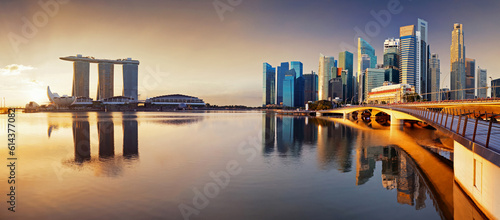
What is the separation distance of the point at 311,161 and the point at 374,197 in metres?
8.22

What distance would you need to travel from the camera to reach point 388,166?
20406 millimetres

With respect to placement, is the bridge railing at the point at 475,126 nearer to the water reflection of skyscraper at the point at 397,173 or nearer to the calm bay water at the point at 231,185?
the calm bay water at the point at 231,185

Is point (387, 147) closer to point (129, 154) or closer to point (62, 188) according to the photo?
point (129, 154)

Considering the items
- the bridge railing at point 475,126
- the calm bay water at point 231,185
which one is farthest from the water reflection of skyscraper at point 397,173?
the bridge railing at point 475,126

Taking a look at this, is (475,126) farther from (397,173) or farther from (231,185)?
(231,185)

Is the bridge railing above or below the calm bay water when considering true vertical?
above

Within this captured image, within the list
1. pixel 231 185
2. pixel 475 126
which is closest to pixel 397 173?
pixel 475 126

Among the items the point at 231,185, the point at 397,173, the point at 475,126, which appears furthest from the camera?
the point at 397,173

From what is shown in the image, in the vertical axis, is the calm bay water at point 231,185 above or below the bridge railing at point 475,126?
below

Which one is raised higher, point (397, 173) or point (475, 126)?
point (475, 126)

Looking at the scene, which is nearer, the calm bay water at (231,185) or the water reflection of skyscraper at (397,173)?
the calm bay water at (231,185)

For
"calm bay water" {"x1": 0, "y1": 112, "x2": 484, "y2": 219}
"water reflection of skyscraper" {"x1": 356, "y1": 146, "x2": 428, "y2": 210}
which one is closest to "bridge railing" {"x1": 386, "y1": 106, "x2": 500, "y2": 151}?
"calm bay water" {"x1": 0, "y1": 112, "x2": 484, "y2": 219}

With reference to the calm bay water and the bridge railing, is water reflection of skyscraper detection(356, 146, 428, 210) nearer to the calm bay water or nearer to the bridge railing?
the calm bay water

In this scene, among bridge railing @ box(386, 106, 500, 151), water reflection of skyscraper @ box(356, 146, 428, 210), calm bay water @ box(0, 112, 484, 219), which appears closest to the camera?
bridge railing @ box(386, 106, 500, 151)
